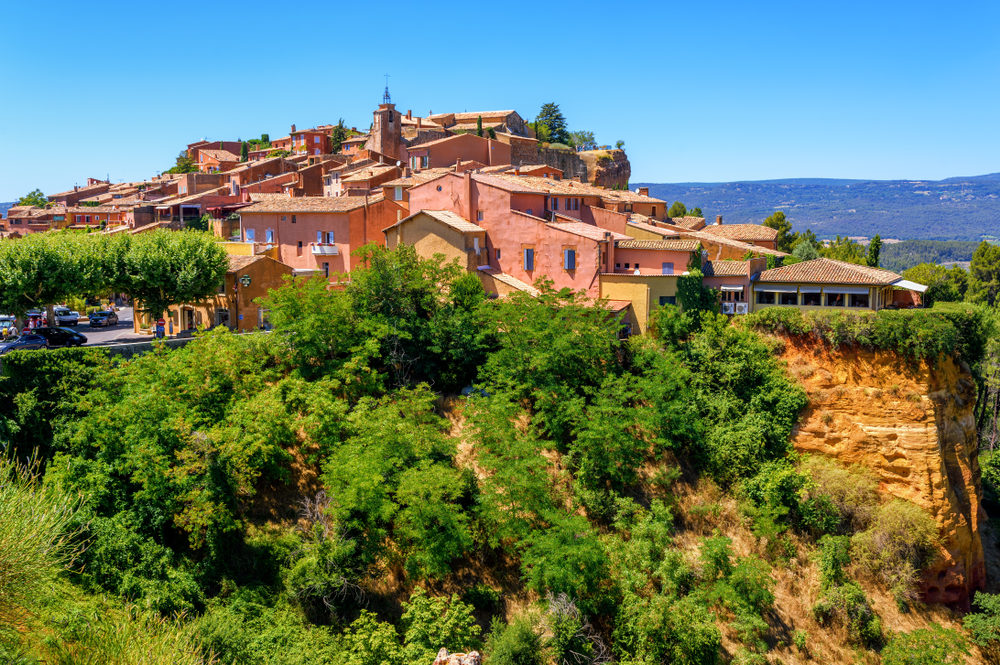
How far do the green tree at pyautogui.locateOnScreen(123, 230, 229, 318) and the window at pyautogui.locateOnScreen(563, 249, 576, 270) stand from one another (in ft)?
59.9

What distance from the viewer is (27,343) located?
33.7m

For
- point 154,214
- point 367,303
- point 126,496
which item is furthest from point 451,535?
point 154,214

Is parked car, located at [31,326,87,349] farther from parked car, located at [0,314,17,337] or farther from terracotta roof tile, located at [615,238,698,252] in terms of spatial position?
terracotta roof tile, located at [615,238,698,252]

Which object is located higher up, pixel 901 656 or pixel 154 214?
pixel 154 214

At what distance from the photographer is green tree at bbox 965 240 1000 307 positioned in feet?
227

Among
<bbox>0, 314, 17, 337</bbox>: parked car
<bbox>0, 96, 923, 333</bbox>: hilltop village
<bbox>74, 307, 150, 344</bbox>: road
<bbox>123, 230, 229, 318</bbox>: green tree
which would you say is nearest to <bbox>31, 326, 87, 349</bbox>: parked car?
<bbox>74, 307, 150, 344</bbox>: road

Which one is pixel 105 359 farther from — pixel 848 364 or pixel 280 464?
pixel 848 364

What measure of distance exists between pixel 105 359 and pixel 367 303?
11531 mm

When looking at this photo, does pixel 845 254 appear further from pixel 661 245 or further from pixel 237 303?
pixel 237 303

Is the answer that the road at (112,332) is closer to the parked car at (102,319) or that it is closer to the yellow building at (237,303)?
the parked car at (102,319)

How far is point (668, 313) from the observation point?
38844mm

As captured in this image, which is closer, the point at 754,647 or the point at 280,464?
the point at 754,647

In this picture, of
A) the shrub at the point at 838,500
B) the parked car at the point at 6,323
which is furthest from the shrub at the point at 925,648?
the parked car at the point at 6,323

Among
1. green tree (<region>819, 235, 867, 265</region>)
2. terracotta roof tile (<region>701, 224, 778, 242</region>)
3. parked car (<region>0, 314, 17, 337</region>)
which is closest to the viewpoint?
parked car (<region>0, 314, 17, 337</region>)
